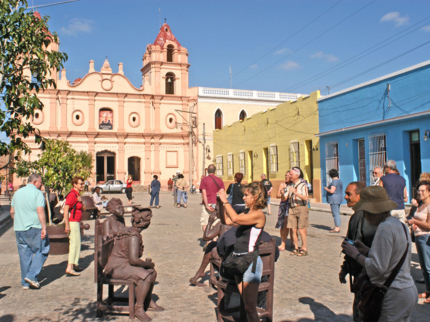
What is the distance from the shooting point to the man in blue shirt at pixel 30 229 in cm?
653

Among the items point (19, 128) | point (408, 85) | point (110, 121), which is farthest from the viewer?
point (110, 121)

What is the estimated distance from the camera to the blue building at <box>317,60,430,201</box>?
16.3 metres

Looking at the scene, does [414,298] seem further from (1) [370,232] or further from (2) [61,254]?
(2) [61,254]

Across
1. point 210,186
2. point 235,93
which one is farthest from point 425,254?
point 235,93

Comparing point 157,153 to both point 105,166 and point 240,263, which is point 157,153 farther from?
point 240,263

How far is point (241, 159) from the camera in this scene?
34.0 m

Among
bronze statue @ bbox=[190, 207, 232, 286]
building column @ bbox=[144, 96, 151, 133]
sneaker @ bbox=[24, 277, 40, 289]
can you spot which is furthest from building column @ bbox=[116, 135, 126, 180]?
bronze statue @ bbox=[190, 207, 232, 286]

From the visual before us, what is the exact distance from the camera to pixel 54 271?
7652 millimetres

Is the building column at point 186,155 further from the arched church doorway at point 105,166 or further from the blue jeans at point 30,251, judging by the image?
the blue jeans at point 30,251

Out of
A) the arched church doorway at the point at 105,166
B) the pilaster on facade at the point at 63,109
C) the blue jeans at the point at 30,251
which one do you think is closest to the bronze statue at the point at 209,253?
the blue jeans at the point at 30,251

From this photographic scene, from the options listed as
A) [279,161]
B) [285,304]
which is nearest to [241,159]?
[279,161]

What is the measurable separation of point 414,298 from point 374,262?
41cm

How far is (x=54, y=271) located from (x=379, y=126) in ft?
48.8

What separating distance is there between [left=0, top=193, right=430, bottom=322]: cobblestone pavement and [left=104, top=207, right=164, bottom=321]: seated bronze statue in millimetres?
272
